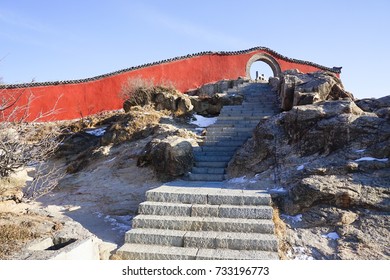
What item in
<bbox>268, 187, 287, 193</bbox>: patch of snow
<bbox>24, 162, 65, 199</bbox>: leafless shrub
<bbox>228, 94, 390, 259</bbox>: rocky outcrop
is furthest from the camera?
<bbox>268, 187, 287, 193</bbox>: patch of snow

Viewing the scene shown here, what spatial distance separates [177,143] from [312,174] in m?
2.90

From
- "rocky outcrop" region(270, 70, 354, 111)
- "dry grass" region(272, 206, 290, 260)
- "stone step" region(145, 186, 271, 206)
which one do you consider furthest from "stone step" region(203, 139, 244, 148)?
"dry grass" region(272, 206, 290, 260)

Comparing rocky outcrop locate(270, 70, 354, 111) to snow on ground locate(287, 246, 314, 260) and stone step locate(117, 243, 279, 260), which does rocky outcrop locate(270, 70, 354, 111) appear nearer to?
snow on ground locate(287, 246, 314, 260)

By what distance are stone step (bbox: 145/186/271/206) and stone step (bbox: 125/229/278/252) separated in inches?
21.2

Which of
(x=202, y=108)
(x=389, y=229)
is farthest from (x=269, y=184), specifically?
(x=202, y=108)

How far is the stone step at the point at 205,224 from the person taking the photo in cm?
359

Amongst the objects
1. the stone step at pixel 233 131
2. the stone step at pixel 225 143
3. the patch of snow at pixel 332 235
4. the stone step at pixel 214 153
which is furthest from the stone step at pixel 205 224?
the stone step at pixel 233 131

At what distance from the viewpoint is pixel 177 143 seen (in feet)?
20.9

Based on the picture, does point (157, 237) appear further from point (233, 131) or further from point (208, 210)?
point (233, 131)

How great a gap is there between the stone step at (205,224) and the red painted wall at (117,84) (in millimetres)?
7324

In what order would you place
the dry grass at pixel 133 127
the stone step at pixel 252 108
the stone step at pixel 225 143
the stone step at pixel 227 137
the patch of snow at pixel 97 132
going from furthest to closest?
the patch of snow at pixel 97 132
the stone step at pixel 252 108
the dry grass at pixel 133 127
the stone step at pixel 227 137
the stone step at pixel 225 143

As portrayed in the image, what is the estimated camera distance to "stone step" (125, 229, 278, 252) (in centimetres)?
336

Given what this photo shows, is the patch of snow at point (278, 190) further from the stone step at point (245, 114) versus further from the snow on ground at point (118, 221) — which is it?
the stone step at point (245, 114)

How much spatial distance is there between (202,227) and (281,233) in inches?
37.5
